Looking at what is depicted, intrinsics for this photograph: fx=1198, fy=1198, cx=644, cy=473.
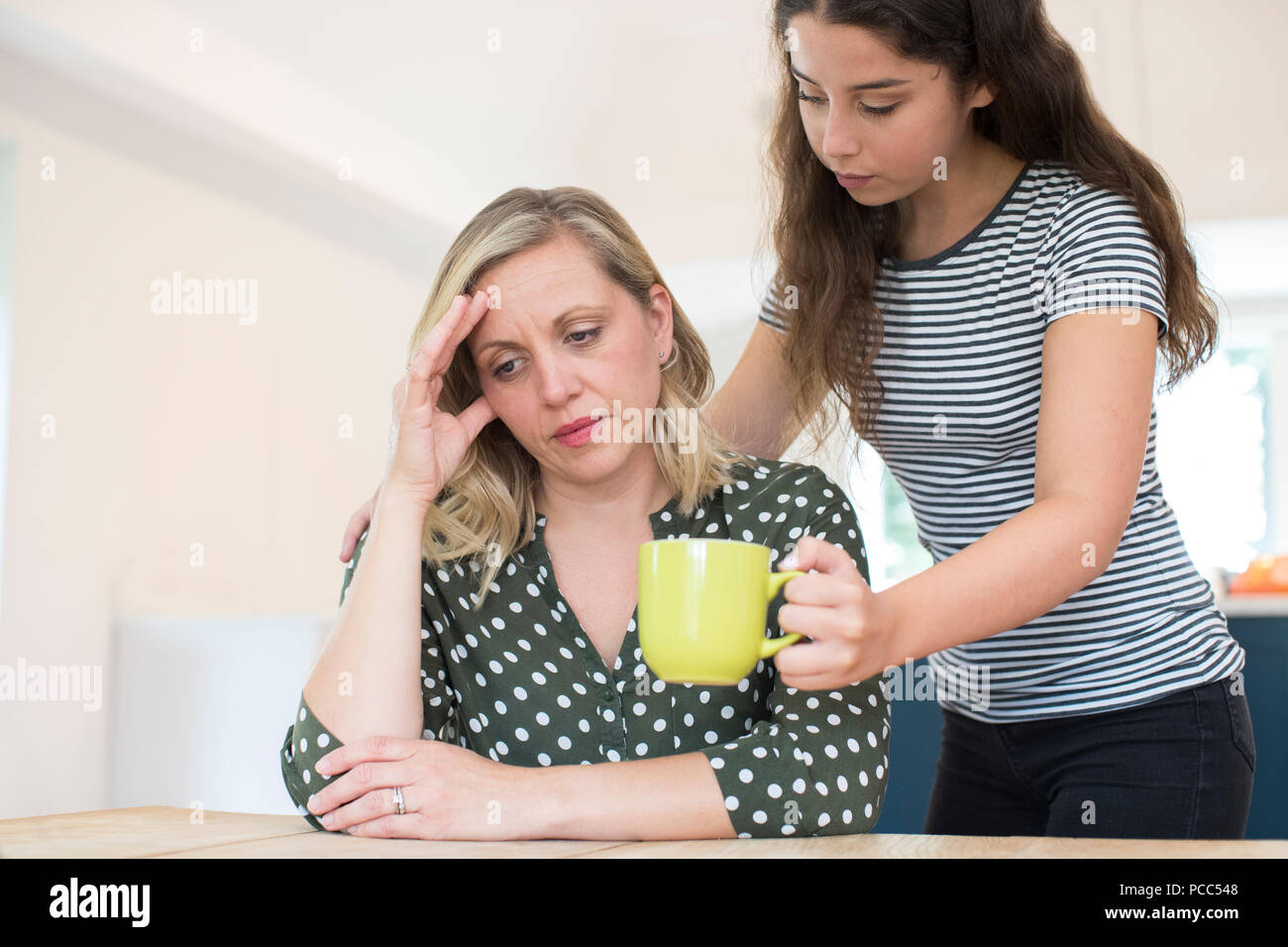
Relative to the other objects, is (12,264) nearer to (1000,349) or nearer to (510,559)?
(510,559)

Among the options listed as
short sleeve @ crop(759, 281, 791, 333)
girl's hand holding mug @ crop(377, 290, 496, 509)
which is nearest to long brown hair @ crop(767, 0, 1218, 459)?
short sleeve @ crop(759, 281, 791, 333)

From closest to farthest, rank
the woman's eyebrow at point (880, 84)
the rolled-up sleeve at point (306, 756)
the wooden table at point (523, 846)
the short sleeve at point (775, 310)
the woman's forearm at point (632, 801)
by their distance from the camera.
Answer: the wooden table at point (523, 846), the woman's forearm at point (632, 801), the rolled-up sleeve at point (306, 756), the woman's eyebrow at point (880, 84), the short sleeve at point (775, 310)

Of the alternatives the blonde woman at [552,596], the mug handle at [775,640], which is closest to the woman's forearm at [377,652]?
the blonde woman at [552,596]

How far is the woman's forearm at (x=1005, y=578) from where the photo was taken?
0.78 metres

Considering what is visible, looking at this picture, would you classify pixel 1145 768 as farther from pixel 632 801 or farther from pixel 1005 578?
pixel 632 801

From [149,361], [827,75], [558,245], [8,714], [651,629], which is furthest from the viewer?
[149,361]

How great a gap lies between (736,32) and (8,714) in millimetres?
3416

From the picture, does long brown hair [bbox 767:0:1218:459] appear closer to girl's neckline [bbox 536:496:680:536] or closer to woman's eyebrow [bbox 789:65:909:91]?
woman's eyebrow [bbox 789:65:909:91]

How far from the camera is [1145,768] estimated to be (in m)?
1.12

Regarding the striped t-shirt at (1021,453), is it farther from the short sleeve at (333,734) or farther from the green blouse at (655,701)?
the short sleeve at (333,734)

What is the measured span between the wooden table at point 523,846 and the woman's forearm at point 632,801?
0.05ft

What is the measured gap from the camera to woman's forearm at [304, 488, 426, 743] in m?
1.00
